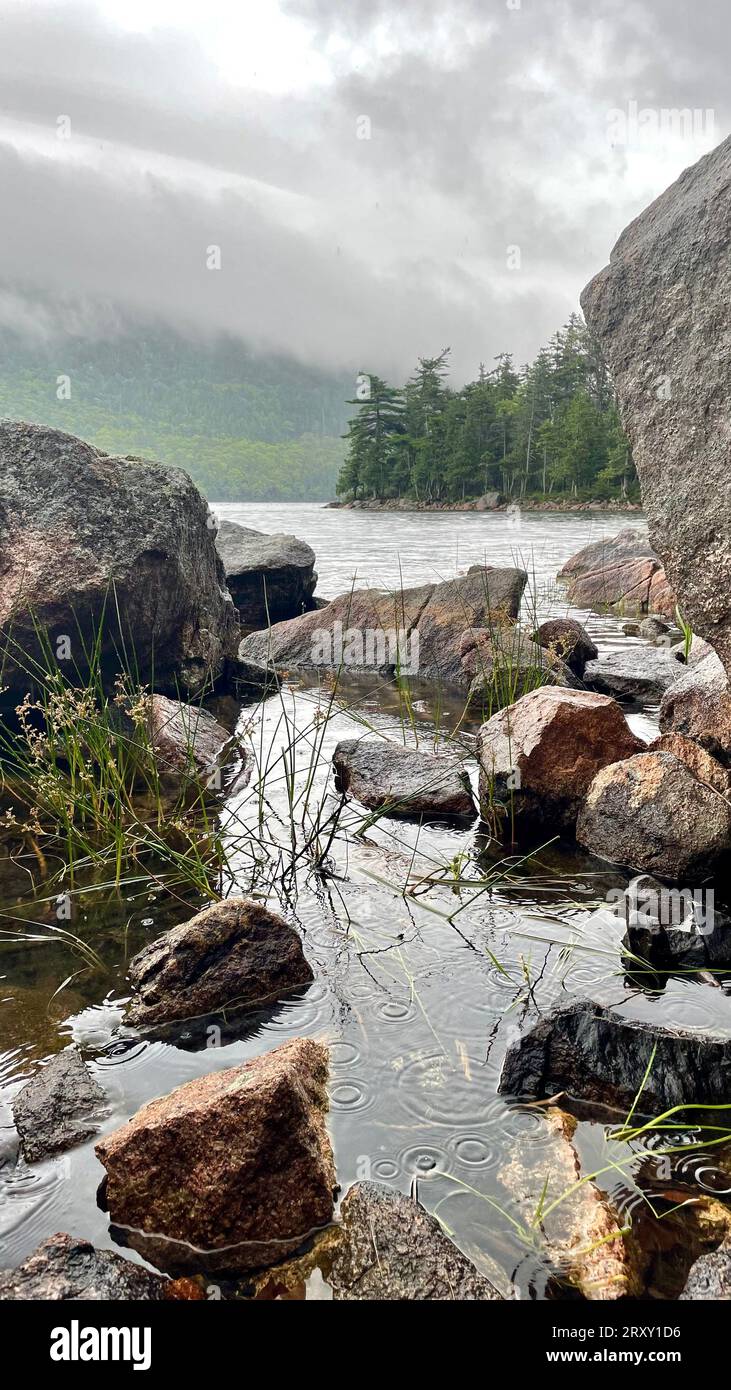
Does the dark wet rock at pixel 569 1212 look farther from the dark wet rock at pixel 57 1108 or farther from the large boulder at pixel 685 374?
the large boulder at pixel 685 374

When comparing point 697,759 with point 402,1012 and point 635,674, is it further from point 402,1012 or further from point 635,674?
point 635,674

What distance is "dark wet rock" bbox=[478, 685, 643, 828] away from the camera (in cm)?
551

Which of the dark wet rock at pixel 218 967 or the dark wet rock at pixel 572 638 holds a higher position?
the dark wet rock at pixel 572 638

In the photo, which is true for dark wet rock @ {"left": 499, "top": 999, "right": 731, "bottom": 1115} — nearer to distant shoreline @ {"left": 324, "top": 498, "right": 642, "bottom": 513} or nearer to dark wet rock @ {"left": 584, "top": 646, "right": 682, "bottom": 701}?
dark wet rock @ {"left": 584, "top": 646, "right": 682, "bottom": 701}

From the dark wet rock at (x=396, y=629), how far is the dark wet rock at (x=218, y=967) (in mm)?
6903

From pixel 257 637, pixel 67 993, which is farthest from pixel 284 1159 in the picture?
pixel 257 637

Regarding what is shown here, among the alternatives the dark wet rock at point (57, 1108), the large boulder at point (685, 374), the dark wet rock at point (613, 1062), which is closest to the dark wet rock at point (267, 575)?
the large boulder at point (685, 374)

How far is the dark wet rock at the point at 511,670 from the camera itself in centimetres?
725

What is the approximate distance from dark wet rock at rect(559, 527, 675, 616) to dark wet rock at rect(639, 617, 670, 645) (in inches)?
76.2

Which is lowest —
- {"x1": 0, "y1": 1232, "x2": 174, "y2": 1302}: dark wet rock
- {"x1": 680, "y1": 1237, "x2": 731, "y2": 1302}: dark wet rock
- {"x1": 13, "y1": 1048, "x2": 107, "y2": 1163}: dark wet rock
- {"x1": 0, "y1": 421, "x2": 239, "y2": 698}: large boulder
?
{"x1": 13, "y1": 1048, "x2": 107, "y2": 1163}: dark wet rock

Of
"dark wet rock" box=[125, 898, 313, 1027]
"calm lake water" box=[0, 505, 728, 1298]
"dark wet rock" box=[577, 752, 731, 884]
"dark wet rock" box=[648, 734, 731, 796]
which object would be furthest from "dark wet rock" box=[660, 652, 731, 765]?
"dark wet rock" box=[125, 898, 313, 1027]

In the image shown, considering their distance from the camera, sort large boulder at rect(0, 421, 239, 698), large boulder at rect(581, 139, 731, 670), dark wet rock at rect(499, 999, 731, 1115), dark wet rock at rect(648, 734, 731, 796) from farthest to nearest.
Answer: large boulder at rect(0, 421, 239, 698) < dark wet rock at rect(648, 734, 731, 796) < large boulder at rect(581, 139, 731, 670) < dark wet rock at rect(499, 999, 731, 1115)

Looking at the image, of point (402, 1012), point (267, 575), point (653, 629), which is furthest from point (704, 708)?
point (267, 575)

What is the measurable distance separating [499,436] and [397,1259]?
86533 millimetres
